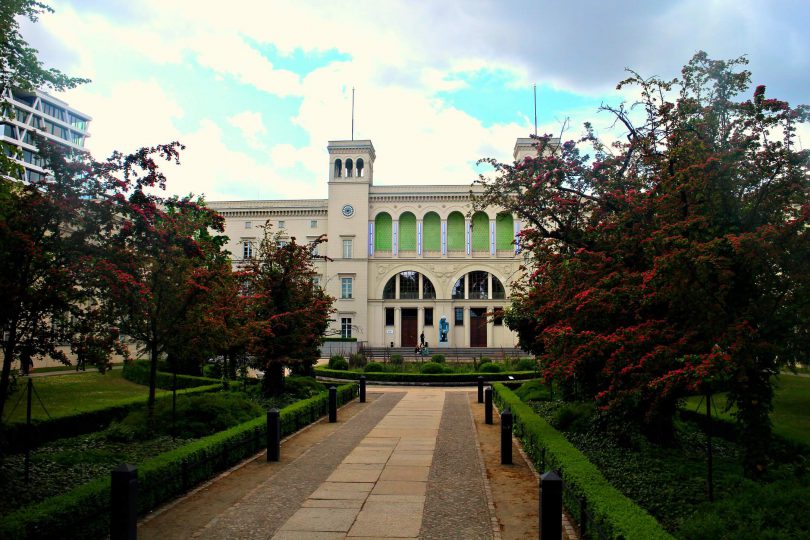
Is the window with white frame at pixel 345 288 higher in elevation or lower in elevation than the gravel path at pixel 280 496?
higher

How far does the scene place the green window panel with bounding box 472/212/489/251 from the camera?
184 feet

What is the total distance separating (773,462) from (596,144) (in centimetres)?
658

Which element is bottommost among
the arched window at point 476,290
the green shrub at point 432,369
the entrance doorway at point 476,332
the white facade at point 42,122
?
the green shrub at point 432,369

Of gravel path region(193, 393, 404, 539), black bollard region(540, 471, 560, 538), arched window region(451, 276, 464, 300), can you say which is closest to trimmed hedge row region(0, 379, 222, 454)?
gravel path region(193, 393, 404, 539)

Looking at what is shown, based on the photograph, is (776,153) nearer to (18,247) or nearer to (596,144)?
(596,144)

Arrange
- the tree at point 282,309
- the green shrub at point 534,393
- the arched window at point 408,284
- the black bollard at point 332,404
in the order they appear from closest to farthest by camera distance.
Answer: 1. the black bollard at point 332,404
2. the tree at point 282,309
3. the green shrub at point 534,393
4. the arched window at point 408,284

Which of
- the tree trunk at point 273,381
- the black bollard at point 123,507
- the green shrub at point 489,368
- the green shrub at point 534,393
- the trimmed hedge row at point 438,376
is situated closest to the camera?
the black bollard at point 123,507

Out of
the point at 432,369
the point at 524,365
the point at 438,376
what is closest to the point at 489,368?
the point at 524,365

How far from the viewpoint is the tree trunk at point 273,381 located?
62.6 ft

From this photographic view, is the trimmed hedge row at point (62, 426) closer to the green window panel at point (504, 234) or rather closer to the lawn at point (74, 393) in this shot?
the lawn at point (74, 393)

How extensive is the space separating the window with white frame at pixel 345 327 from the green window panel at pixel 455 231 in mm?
11542

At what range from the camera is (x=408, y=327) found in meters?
56.2

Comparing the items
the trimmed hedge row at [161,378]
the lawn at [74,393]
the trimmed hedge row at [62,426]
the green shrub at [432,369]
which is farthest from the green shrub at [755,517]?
the green shrub at [432,369]

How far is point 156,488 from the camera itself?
834cm
